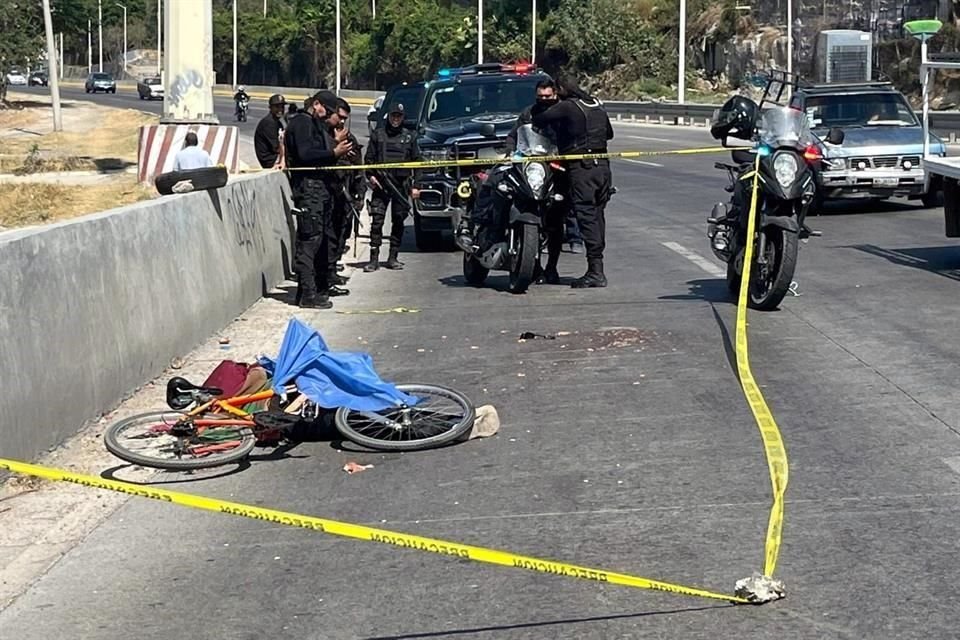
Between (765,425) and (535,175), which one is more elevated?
(535,175)

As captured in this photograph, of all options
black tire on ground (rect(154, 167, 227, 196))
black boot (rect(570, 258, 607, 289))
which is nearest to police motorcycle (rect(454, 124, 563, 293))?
black boot (rect(570, 258, 607, 289))

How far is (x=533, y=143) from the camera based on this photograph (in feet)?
43.1

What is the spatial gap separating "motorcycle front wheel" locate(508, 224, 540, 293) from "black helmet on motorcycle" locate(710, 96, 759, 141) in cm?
190

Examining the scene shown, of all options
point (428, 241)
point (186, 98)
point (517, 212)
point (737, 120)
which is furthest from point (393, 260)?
point (737, 120)

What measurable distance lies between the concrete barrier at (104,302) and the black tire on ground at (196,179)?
0.09 metres

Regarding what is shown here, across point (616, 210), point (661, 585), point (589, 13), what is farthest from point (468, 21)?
point (661, 585)

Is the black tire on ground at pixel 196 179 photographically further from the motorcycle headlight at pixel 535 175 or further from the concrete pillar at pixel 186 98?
the concrete pillar at pixel 186 98

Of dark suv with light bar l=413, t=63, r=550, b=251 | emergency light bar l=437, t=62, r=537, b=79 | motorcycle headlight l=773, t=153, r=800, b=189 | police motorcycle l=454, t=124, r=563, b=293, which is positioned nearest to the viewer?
motorcycle headlight l=773, t=153, r=800, b=189

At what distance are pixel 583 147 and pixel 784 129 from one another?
2.33 metres

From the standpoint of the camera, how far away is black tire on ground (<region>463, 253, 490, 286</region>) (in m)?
14.1

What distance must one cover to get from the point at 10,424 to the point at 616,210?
51.1ft

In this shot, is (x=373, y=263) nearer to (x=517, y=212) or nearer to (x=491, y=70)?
(x=517, y=212)

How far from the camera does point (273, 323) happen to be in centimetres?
1230

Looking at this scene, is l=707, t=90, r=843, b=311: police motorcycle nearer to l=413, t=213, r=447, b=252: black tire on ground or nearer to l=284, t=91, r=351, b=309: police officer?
l=284, t=91, r=351, b=309: police officer
